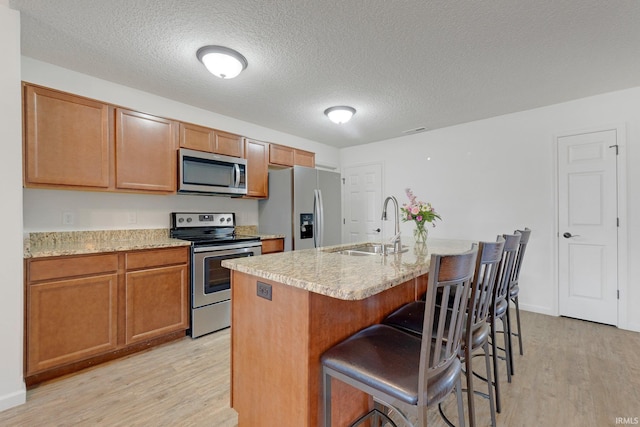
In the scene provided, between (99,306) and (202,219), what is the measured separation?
139cm

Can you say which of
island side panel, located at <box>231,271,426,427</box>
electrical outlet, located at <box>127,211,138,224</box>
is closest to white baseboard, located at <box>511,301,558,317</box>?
island side panel, located at <box>231,271,426,427</box>

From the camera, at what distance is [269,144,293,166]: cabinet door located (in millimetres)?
3951

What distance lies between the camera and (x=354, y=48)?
85.9 inches

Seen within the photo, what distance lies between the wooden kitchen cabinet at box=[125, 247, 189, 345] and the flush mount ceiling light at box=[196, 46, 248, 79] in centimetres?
162

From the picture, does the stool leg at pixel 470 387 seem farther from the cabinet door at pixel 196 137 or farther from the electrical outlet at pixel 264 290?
the cabinet door at pixel 196 137

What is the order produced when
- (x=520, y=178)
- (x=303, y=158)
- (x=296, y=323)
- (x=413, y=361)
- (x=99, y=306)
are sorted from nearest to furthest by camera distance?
(x=413, y=361) → (x=296, y=323) → (x=99, y=306) → (x=520, y=178) → (x=303, y=158)

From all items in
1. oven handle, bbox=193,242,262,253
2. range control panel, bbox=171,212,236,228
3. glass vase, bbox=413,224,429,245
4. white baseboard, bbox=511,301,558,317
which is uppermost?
range control panel, bbox=171,212,236,228

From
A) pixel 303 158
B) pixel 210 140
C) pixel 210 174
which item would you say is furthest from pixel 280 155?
pixel 210 174

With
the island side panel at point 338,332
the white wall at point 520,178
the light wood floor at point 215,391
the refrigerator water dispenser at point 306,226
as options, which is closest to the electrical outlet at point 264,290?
the island side panel at point 338,332

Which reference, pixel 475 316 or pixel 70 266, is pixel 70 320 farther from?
pixel 475 316

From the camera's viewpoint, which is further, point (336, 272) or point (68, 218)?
point (68, 218)

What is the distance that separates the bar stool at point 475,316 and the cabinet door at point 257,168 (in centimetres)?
257

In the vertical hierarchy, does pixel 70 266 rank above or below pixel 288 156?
below

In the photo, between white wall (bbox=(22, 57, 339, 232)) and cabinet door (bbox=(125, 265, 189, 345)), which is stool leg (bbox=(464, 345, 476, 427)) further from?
white wall (bbox=(22, 57, 339, 232))
